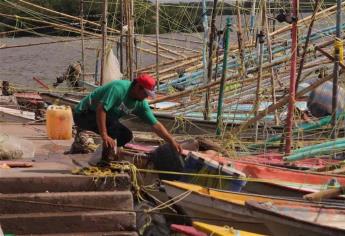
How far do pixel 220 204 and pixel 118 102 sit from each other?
1.45 meters

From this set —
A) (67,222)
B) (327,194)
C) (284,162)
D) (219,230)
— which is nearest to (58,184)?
(67,222)

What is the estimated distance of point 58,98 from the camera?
53.1 feet

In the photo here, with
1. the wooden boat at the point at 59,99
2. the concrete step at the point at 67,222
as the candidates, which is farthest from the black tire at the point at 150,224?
the wooden boat at the point at 59,99

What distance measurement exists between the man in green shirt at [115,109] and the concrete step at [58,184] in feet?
1.03

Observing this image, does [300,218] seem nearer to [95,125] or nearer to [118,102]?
[118,102]

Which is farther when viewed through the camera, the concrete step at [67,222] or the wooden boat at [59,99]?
the wooden boat at [59,99]

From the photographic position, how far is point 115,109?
24.8 ft

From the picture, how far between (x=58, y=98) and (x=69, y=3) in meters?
23.0

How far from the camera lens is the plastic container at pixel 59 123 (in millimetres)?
10648

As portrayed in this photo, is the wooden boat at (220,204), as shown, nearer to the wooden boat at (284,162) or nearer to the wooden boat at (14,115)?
the wooden boat at (284,162)

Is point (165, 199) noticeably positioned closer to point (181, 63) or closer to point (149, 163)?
point (149, 163)

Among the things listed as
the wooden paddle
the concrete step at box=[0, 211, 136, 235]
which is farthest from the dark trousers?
the wooden paddle

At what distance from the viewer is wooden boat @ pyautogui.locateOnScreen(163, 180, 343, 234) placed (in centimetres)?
724

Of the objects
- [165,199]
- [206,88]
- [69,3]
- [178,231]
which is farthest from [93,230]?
[69,3]
